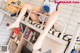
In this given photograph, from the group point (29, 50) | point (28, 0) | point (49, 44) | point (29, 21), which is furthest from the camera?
point (28, 0)

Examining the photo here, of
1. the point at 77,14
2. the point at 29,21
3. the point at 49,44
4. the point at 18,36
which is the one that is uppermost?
the point at 77,14

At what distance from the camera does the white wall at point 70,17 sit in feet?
6.74

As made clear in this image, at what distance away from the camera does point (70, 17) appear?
7.00 ft

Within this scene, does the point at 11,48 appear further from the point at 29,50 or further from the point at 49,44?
the point at 49,44

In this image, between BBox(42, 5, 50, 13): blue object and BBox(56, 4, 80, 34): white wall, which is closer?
BBox(56, 4, 80, 34): white wall

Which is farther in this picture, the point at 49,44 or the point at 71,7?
the point at 71,7

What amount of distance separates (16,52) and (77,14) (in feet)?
4.85

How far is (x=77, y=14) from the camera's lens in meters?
2.04

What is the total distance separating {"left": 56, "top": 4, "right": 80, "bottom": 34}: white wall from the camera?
2.05m

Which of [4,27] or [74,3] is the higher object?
[74,3]

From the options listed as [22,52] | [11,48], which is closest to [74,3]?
[22,52]

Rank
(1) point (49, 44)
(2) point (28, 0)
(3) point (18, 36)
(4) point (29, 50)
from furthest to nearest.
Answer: (2) point (28, 0) < (3) point (18, 36) < (4) point (29, 50) < (1) point (49, 44)

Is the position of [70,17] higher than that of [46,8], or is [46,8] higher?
[46,8]

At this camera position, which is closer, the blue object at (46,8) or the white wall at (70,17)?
the white wall at (70,17)
